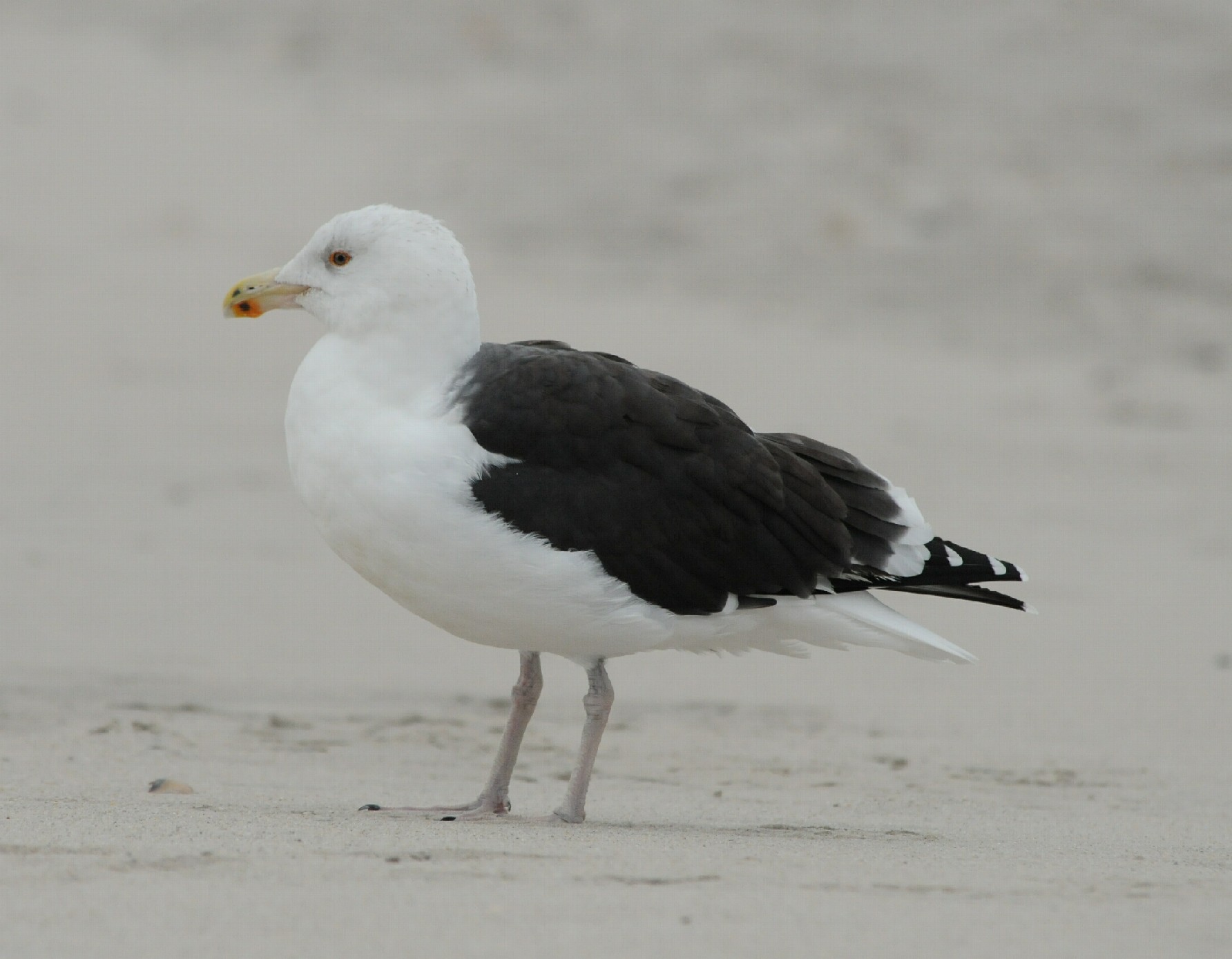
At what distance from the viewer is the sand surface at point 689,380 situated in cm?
367

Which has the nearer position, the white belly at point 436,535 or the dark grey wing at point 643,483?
the white belly at point 436,535

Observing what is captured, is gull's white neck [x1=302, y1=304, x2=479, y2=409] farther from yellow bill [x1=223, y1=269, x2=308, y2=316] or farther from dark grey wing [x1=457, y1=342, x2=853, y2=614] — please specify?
yellow bill [x1=223, y1=269, x2=308, y2=316]

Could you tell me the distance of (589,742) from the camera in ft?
15.9

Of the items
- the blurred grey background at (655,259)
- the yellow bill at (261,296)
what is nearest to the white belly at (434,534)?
the yellow bill at (261,296)

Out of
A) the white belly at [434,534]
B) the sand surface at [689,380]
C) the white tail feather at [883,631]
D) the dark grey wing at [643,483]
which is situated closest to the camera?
the sand surface at [689,380]

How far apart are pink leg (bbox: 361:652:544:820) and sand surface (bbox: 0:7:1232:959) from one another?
183 millimetres

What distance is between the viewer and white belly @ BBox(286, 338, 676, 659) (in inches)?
176

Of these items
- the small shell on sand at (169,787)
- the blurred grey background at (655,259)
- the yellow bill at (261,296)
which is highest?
the blurred grey background at (655,259)

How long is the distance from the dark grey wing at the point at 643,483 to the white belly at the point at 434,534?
63 millimetres

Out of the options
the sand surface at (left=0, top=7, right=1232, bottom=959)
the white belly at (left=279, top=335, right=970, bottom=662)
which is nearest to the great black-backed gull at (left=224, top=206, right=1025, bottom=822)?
the white belly at (left=279, top=335, right=970, bottom=662)

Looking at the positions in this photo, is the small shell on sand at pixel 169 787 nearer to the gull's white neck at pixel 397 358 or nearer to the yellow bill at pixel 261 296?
the gull's white neck at pixel 397 358

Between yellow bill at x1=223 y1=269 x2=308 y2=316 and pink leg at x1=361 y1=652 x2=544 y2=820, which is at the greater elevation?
A: yellow bill at x1=223 y1=269 x2=308 y2=316

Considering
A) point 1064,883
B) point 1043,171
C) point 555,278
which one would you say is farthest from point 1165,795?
point 1043,171

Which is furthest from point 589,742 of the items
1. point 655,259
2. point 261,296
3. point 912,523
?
point 655,259
